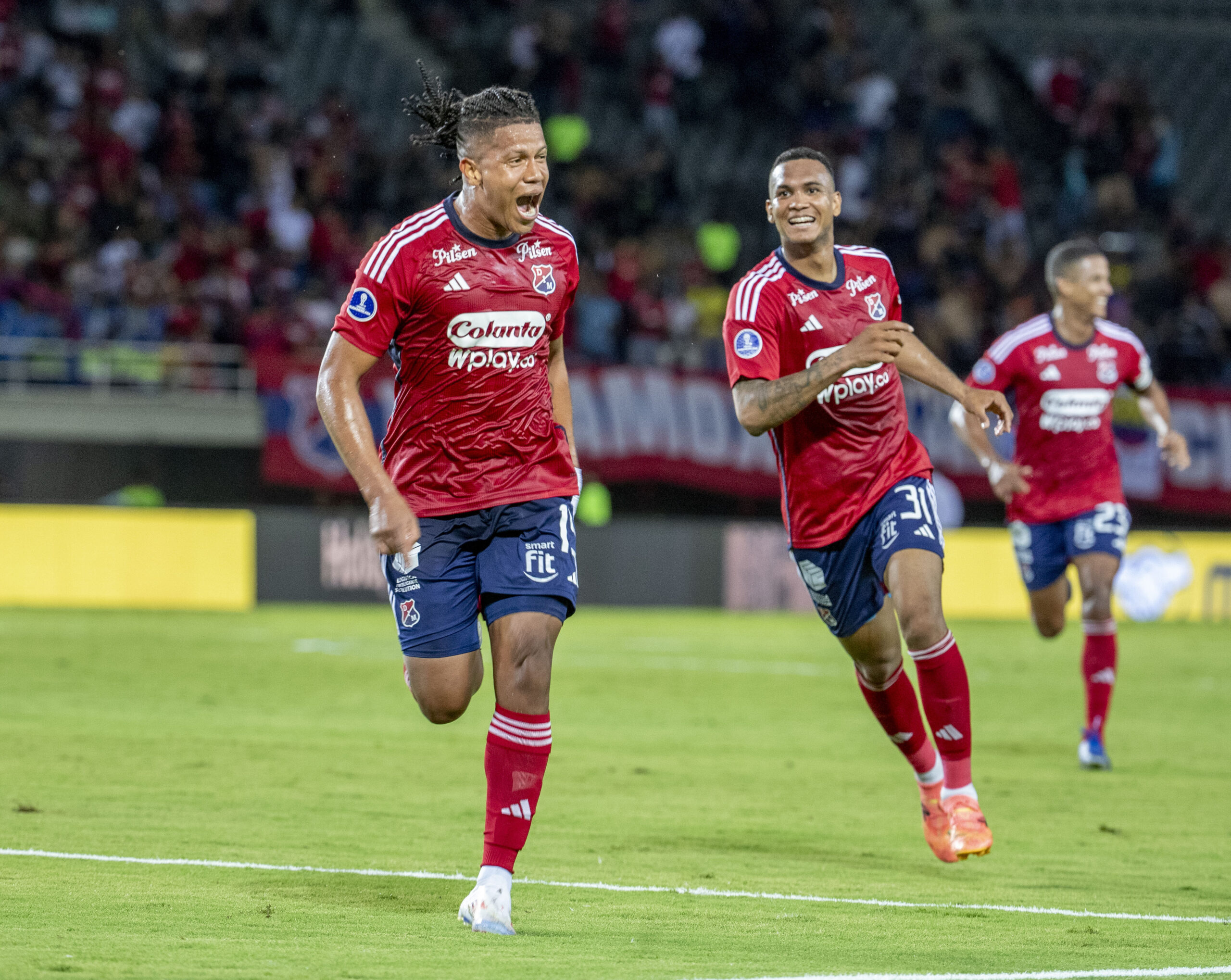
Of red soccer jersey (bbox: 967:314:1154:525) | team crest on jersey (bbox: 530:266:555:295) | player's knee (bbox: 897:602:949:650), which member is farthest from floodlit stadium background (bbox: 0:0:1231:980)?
team crest on jersey (bbox: 530:266:555:295)

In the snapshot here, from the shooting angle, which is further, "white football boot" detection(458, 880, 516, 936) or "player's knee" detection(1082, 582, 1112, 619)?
"player's knee" detection(1082, 582, 1112, 619)

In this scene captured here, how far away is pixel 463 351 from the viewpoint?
6113mm

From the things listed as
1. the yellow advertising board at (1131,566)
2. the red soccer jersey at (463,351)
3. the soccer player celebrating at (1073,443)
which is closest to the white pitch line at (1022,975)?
the red soccer jersey at (463,351)

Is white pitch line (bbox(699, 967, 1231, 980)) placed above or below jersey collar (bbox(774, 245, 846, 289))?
below

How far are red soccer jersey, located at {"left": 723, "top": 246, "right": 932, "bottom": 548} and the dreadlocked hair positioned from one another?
1454mm

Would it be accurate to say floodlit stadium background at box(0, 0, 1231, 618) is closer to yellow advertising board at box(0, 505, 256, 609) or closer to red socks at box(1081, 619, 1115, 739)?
yellow advertising board at box(0, 505, 256, 609)

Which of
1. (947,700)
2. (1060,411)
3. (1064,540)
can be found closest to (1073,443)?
(1060,411)

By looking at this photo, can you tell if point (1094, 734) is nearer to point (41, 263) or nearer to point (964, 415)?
point (964, 415)

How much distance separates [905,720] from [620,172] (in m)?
18.3

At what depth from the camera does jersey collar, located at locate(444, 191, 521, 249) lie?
6.14 metres

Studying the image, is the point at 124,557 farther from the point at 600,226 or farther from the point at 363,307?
the point at 363,307

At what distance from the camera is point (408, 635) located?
614 cm

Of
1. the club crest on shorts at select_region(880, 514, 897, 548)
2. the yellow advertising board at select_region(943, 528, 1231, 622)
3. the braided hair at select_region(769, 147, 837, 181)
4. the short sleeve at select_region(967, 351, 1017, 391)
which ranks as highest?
the braided hair at select_region(769, 147, 837, 181)

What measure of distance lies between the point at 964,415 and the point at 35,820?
5020 mm
